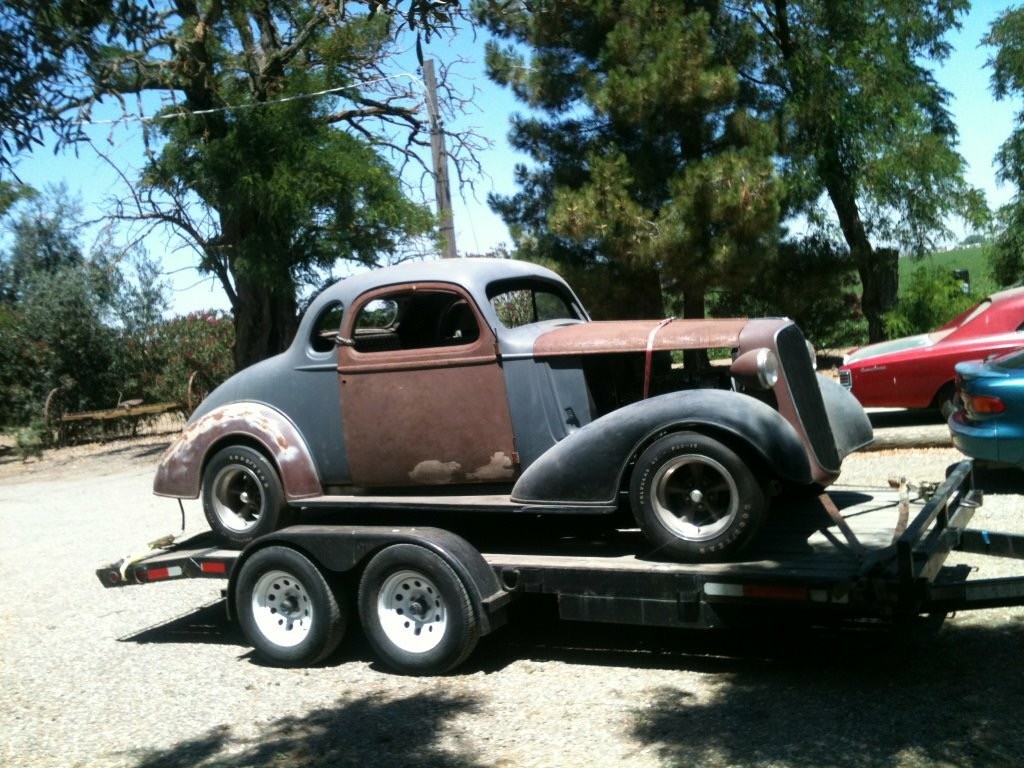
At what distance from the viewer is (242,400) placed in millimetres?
7207

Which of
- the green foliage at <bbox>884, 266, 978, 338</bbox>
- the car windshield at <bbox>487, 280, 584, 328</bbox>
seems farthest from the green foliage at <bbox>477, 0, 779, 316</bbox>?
the car windshield at <bbox>487, 280, 584, 328</bbox>

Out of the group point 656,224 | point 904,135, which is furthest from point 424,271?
point 904,135

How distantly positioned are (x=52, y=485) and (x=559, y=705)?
13.7 meters

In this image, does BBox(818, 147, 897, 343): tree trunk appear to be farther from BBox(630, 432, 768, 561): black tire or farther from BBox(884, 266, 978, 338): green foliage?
BBox(630, 432, 768, 561): black tire

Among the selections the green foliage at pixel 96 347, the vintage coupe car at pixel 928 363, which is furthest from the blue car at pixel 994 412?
the green foliage at pixel 96 347

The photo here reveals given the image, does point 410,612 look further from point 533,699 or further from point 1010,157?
point 1010,157

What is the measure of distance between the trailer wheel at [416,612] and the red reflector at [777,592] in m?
1.49

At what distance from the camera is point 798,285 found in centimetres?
1995

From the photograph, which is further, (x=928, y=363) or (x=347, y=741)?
(x=928, y=363)

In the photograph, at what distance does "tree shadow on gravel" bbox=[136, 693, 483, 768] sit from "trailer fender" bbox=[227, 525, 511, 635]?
54 cm

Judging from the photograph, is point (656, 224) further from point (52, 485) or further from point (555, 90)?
point (52, 485)

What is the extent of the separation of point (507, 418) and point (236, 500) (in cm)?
207

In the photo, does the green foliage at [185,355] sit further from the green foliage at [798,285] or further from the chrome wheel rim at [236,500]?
the chrome wheel rim at [236,500]

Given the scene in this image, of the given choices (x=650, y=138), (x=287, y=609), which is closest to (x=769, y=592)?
(x=287, y=609)
